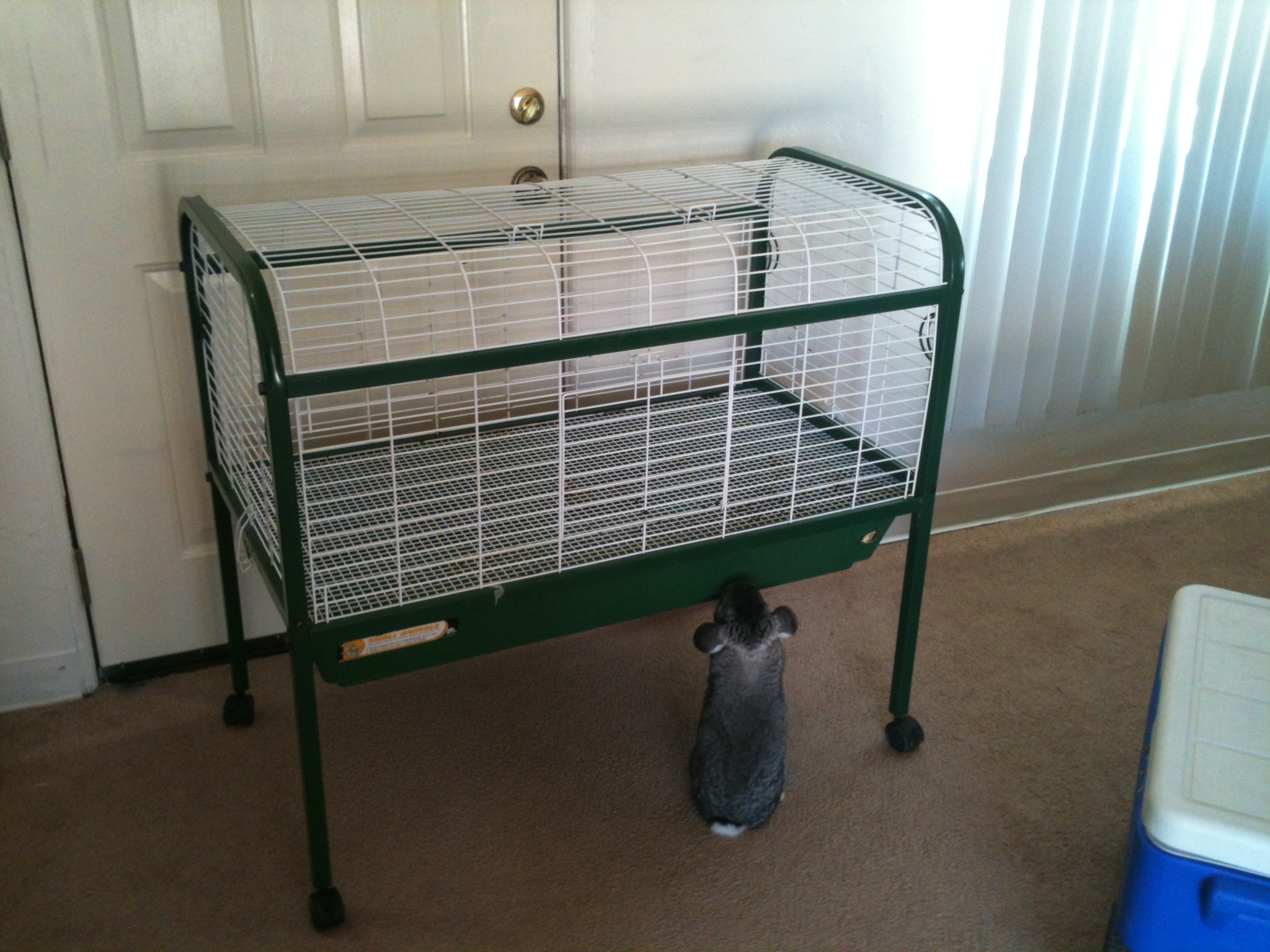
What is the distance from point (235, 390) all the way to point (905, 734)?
3.81 feet

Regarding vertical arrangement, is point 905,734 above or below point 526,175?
below

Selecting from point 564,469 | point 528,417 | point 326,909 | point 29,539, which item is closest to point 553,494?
point 564,469

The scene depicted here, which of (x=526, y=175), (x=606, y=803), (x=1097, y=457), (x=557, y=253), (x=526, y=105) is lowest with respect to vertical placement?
(x=606, y=803)

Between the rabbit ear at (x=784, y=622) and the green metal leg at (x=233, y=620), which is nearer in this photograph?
the rabbit ear at (x=784, y=622)

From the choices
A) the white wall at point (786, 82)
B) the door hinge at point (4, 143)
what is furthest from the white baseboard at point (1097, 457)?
the door hinge at point (4, 143)

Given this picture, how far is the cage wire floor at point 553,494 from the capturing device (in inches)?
59.9

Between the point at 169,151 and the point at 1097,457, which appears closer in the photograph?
the point at 169,151

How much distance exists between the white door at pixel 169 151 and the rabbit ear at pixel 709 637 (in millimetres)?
835

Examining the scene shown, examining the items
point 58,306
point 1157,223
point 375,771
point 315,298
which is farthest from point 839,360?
point 58,306

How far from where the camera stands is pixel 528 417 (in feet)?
6.10

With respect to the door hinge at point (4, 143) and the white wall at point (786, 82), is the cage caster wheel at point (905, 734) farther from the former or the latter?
the door hinge at point (4, 143)

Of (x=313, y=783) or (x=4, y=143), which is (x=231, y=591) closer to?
(x=313, y=783)

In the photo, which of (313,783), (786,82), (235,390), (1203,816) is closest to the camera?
(1203,816)

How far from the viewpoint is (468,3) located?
1.77 m
